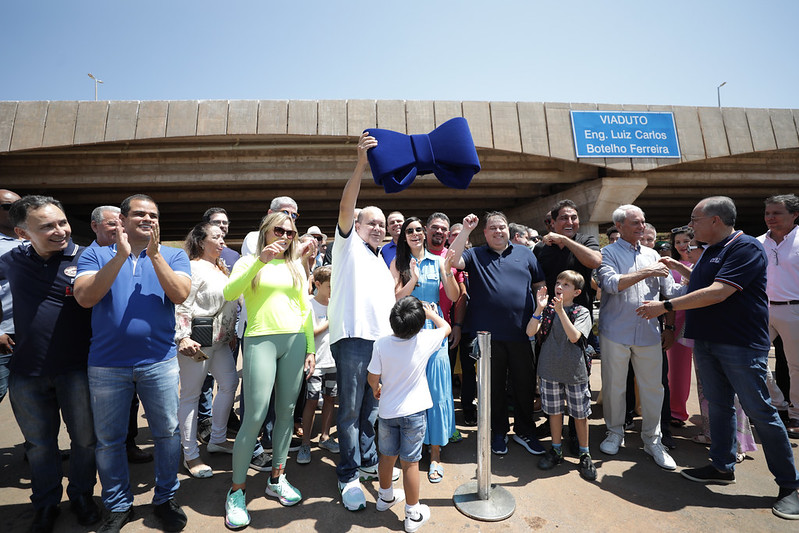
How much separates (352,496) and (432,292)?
64.9 inches

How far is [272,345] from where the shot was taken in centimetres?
264

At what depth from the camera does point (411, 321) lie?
2.46 m

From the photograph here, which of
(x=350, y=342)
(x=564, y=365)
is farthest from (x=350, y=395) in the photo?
(x=564, y=365)

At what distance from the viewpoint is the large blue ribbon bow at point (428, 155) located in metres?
2.75

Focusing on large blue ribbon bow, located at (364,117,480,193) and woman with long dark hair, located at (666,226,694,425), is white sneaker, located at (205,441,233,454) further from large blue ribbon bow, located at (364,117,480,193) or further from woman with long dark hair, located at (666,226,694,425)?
woman with long dark hair, located at (666,226,694,425)

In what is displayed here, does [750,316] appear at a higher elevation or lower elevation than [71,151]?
lower

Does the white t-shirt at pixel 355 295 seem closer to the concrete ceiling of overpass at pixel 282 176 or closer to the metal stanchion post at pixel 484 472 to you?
the metal stanchion post at pixel 484 472

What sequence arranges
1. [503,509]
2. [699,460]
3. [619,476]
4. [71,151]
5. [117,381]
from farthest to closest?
[71,151]
[699,460]
[619,476]
[503,509]
[117,381]

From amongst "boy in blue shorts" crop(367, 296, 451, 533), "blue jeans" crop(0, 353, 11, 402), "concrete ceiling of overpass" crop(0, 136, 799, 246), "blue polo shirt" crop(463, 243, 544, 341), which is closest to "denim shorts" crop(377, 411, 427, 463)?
"boy in blue shorts" crop(367, 296, 451, 533)

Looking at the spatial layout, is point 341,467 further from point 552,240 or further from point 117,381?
point 552,240

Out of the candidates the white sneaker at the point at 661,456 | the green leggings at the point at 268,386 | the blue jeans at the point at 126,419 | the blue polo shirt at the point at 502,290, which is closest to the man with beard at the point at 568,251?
the blue polo shirt at the point at 502,290

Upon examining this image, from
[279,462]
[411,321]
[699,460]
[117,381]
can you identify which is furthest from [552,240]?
[117,381]

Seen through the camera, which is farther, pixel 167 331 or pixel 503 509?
pixel 503 509

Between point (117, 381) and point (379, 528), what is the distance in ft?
6.14
